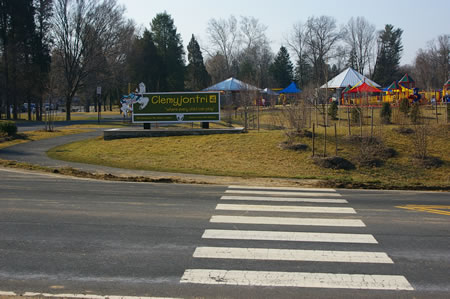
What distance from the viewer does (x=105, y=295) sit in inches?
213

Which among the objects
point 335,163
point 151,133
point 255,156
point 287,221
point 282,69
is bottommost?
point 287,221

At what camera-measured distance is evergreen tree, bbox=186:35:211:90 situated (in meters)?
80.9

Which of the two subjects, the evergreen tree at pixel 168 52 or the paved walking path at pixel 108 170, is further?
the evergreen tree at pixel 168 52

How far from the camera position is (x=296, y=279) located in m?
5.91

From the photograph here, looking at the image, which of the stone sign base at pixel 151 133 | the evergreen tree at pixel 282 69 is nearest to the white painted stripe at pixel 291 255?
the stone sign base at pixel 151 133

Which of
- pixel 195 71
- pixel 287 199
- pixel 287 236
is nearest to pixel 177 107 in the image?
pixel 287 199

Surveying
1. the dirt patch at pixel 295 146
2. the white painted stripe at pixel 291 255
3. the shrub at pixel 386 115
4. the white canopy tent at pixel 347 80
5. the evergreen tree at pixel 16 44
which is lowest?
the white painted stripe at pixel 291 255

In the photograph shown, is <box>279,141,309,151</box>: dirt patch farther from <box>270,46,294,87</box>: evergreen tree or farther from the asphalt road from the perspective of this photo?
<box>270,46,294,87</box>: evergreen tree

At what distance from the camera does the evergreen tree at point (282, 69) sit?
92.3 meters

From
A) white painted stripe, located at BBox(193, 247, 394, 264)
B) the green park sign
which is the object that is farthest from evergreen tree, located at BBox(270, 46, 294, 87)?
white painted stripe, located at BBox(193, 247, 394, 264)

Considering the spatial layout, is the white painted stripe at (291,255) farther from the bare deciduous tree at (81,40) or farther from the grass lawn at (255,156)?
the bare deciduous tree at (81,40)

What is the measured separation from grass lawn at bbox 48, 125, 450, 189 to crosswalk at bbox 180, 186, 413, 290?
504 centimetres

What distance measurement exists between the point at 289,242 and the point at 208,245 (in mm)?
1369

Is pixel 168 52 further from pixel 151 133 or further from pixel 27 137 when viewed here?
pixel 151 133
